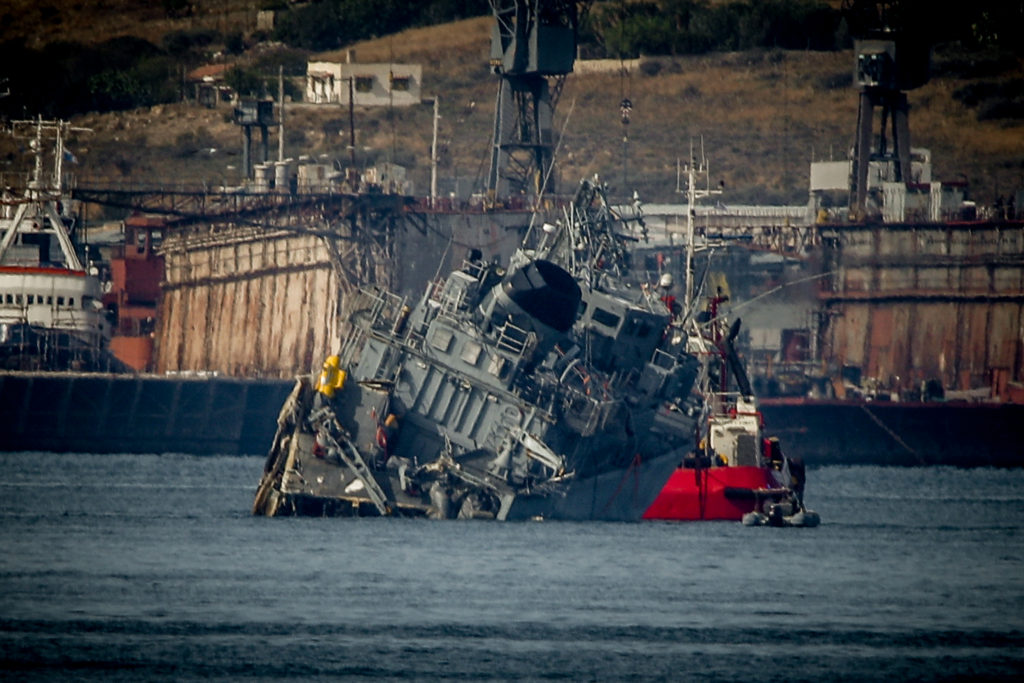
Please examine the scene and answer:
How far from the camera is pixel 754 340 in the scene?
431 ft

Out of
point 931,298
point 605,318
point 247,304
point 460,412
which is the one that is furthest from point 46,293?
point 460,412

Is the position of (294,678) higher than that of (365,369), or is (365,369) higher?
(365,369)

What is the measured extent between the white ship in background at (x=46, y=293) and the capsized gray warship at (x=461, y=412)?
53.6m

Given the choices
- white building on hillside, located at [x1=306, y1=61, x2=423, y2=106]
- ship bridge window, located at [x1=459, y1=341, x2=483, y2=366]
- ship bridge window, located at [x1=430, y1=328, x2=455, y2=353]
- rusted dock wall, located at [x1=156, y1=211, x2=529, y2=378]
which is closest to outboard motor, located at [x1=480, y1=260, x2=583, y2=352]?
ship bridge window, located at [x1=459, y1=341, x2=483, y2=366]

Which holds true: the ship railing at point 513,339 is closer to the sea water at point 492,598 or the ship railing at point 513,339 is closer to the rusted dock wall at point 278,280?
the sea water at point 492,598

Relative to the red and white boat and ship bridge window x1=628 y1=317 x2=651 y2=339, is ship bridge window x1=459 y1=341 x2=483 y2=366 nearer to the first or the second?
ship bridge window x1=628 y1=317 x2=651 y2=339

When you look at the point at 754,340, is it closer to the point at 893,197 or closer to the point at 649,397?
the point at 893,197

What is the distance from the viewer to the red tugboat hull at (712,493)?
69312 mm

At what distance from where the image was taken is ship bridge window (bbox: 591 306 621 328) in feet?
215

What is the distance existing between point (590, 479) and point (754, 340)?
225 feet

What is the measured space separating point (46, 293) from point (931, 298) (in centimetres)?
5255

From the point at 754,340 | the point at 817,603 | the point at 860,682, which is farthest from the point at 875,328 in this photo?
the point at 860,682

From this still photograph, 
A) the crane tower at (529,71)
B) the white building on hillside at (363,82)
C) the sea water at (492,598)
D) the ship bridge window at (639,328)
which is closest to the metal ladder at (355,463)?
the sea water at (492,598)

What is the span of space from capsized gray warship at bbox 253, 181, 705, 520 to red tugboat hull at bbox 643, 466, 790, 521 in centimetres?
548
